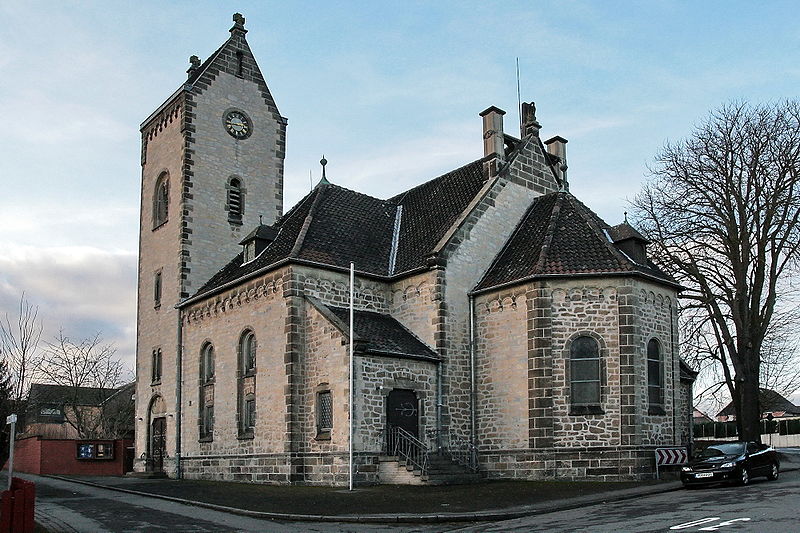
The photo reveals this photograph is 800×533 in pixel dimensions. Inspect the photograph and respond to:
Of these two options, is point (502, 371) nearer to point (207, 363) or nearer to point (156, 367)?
point (207, 363)

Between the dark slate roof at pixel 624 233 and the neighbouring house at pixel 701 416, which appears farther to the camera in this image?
the neighbouring house at pixel 701 416

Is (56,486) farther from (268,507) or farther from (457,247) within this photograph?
(457,247)

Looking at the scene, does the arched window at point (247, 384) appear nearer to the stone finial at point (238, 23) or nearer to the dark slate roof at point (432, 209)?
the dark slate roof at point (432, 209)

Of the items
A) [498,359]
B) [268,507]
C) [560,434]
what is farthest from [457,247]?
[268,507]

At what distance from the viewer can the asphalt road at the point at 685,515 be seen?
13.7 m

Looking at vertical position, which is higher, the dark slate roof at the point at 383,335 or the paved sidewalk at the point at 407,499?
the dark slate roof at the point at 383,335

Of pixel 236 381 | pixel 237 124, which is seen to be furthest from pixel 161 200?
pixel 236 381

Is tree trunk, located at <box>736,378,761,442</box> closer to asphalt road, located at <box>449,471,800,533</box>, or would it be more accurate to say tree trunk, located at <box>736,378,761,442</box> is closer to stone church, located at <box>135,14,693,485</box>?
stone church, located at <box>135,14,693,485</box>

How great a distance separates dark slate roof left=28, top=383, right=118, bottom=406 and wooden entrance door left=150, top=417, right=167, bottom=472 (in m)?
22.2

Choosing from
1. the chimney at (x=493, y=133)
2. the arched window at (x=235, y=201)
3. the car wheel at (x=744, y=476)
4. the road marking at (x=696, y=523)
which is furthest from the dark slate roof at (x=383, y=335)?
the road marking at (x=696, y=523)

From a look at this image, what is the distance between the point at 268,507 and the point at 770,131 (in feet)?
80.9

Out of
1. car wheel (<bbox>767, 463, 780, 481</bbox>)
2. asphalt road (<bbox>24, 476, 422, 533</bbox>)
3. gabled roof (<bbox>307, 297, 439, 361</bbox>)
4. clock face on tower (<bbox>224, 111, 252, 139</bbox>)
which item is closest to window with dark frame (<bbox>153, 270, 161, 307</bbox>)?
clock face on tower (<bbox>224, 111, 252, 139</bbox>)

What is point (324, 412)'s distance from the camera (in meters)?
26.3

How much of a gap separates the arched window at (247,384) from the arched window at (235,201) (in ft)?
27.5
